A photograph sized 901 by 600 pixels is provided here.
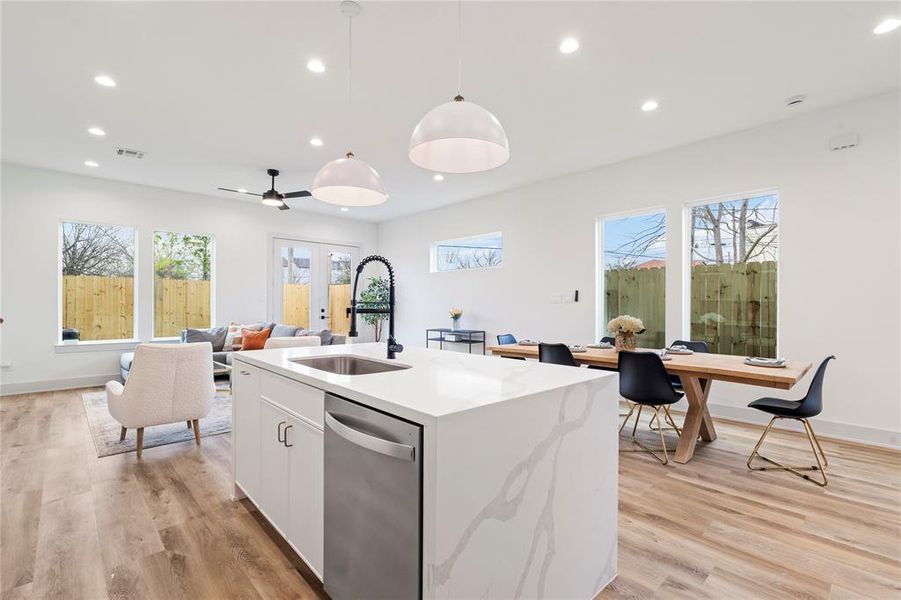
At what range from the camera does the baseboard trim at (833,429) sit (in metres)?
3.37

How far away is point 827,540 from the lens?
205cm

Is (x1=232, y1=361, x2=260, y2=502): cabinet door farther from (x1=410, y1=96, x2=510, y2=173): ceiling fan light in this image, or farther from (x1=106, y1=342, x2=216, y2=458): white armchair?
(x1=410, y1=96, x2=510, y2=173): ceiling fan light

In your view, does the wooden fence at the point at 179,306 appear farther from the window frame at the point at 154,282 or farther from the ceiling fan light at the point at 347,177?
the ceiling fan light at the point at 347,177

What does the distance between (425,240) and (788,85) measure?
5.35 meters

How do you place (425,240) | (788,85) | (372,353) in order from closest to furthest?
(372,353), (788,85), (425,240)

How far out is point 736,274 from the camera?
4250mm

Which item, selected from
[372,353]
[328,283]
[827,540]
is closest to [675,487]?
[827,540]

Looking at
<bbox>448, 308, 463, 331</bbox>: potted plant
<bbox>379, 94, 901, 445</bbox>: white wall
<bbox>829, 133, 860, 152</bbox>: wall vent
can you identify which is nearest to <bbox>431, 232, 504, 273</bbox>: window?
<bbox>448, 308, 463, 331</bbox>: potted plant

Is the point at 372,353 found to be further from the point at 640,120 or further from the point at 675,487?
the point at 640,120

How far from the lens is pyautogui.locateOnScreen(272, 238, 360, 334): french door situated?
731 centimetres

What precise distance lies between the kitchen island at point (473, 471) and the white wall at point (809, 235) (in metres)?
3.30

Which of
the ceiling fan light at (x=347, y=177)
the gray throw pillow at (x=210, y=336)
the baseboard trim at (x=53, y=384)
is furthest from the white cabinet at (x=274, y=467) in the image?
the baseboard trim at (x=53, y=384)

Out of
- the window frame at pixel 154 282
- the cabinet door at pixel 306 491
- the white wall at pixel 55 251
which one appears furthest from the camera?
the window frame at pixel 154 282

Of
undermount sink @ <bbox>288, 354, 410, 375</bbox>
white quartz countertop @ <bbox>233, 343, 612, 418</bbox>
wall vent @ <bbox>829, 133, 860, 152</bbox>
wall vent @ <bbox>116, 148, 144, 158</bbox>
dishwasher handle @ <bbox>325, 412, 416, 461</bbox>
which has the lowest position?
dishwasher handle @ <bbox>325, 412, 416, 461</bbox>
